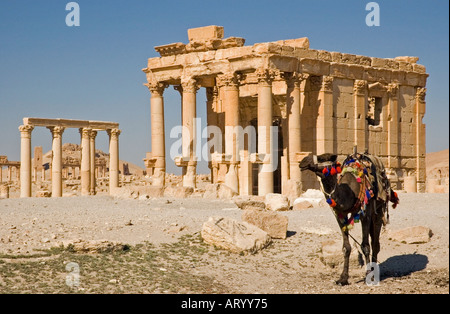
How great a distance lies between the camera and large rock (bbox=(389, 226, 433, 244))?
17.0 metres

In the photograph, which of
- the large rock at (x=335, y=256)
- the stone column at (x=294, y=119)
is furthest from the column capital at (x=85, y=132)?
the large rock at (x=335, y=256)

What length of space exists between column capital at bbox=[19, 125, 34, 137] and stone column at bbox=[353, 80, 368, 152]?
18.9 metres

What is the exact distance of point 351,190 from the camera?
42.3 feet

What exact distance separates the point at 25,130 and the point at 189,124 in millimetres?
12610

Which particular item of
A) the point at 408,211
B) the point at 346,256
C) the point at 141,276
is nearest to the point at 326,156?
the point at 346,256

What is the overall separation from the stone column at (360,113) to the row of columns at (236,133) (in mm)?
3818

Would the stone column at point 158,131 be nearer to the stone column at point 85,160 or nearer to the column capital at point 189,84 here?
the column capital at point 189,84

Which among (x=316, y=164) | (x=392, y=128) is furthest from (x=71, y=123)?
(x=316, y=164)

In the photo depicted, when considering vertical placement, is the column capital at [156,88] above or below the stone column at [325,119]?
above

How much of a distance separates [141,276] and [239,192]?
19.9m

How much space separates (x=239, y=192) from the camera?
110ft

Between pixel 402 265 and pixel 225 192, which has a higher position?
pixel 225 192

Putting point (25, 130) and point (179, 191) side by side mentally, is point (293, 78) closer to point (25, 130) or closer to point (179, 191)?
point (179, 191)

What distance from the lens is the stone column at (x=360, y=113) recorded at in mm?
36188
